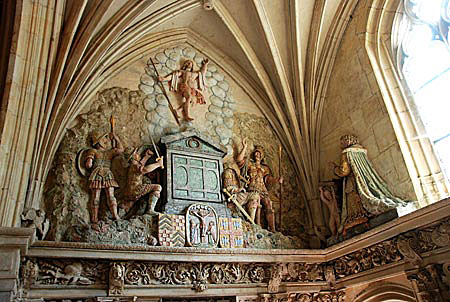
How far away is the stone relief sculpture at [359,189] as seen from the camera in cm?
615

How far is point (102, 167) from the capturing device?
251 inches

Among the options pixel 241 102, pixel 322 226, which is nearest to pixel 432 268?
pixel 322 226

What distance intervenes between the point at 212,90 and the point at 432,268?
4774 mm

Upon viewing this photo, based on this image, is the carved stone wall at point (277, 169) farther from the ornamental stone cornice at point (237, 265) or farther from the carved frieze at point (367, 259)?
the carved frieze at point (367, 259)

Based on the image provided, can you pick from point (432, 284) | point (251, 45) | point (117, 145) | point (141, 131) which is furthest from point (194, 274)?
point (251, 45)

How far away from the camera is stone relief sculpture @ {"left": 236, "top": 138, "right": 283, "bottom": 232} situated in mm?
7266

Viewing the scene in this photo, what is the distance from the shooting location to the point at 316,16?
7766mm

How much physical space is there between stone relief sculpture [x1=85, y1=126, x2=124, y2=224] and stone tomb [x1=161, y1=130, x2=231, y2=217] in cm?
76

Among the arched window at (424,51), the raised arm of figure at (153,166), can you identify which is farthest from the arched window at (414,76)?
the raised arm of figure at (153,166)

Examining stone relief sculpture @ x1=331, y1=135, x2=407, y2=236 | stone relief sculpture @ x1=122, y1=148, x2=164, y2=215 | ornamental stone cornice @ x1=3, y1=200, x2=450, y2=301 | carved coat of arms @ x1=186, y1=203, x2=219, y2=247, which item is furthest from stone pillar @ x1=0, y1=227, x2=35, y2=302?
stone relief sculpture @ x1=331, y1=135, x2=407, y2=236

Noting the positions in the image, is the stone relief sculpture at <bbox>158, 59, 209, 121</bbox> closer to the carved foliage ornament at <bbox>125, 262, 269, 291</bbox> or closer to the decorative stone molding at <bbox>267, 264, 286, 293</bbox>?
the carved foliage ornament at <bbox>125, 262, 269, 291</bbox>

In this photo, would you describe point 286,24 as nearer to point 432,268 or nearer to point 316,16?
point 316,16

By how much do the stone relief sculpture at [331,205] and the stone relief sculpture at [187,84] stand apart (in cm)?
266

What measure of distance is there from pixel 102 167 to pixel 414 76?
199 inches
